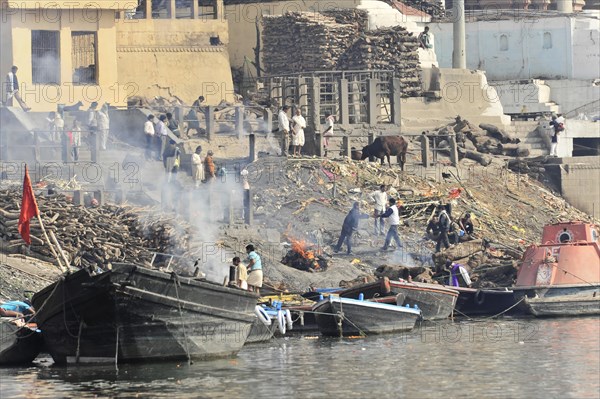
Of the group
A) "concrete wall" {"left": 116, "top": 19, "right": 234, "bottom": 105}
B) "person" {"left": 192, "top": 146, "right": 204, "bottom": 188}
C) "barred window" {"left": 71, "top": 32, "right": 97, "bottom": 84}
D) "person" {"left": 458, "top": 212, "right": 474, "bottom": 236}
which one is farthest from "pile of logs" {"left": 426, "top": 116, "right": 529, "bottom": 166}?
"person" {"left": 192, "top": 146, "right": 204, "bottom": 188}

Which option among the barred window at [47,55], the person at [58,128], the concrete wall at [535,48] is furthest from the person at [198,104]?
the concrete wall at [535,48]

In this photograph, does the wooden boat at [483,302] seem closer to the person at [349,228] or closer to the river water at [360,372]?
the river water at [360,372]

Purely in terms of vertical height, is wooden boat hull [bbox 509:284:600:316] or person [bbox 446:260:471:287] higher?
person [bbox 446:260:471:287]

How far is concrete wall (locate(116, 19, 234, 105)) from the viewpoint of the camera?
62.9 metres

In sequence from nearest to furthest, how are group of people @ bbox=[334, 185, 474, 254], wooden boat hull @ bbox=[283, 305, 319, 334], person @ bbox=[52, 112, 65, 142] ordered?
wooden boat hull @ bbox=[283, 305, 319, 334] → group of people @ bbox=[334, 185, 474, 254] → person @ bbox=[52, 112, 65, 142]

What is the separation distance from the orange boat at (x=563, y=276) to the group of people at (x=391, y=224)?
3.83 m

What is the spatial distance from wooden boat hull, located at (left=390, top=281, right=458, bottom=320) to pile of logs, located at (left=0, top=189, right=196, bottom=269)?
535 cm

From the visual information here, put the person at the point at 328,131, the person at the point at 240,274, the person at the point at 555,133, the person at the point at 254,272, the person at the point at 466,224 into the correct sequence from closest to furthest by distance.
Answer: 1. the person at the point at 240,274
2. the person at the point at 254,272
3. the person at the point at 466,224
4. the person at the point at 328,131
5. the person at the point at 555,133

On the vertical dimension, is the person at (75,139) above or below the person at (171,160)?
above

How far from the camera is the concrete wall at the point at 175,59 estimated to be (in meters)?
62.9

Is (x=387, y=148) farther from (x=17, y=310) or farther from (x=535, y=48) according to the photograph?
(x=17, y=310)

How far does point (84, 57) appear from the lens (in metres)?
59.6

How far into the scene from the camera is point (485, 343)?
40375mm

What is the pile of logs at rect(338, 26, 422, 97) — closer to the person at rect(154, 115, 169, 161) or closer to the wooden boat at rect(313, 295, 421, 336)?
the person at rect(154, 115, 169, 161)
